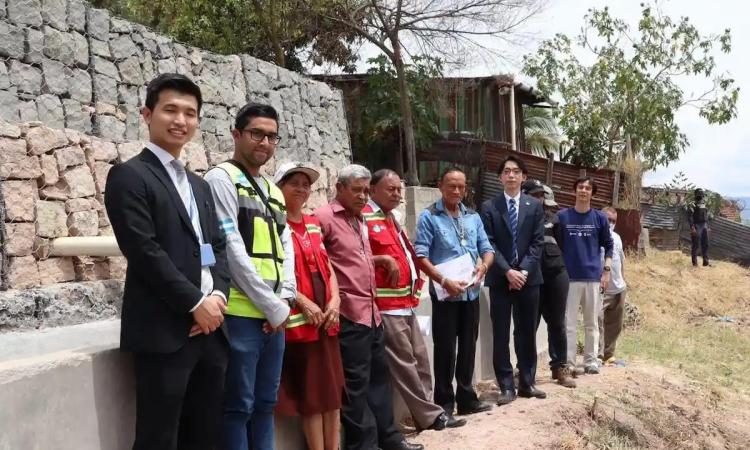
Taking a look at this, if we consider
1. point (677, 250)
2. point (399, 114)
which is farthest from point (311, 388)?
point (677, 250)

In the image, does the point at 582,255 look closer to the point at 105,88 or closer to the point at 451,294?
the point at 451,294

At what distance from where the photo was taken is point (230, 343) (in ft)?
10.5

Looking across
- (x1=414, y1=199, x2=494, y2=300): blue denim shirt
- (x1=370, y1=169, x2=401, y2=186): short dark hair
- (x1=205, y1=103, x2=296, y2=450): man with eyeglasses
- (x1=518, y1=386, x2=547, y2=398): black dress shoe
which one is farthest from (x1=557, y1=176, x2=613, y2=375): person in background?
(x1=205, y1=103, x2=296, y2=450): man with eyeglasses

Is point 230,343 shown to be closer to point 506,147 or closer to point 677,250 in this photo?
point 506,147

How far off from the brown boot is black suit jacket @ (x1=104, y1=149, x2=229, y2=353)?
4.22 meters

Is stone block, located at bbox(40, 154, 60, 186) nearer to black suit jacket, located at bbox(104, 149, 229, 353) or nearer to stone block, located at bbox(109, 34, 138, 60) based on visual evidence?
stone block, located at bbox(109, 34, 138, 60)

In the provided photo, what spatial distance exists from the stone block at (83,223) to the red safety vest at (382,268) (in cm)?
A: 375

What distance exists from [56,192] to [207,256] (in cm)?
484

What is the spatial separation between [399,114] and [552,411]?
10.5 m

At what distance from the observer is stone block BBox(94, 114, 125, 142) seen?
807 cm

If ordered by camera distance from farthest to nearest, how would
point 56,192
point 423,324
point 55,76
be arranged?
1. point 55,76
2. point 56,192
3. point 423,324

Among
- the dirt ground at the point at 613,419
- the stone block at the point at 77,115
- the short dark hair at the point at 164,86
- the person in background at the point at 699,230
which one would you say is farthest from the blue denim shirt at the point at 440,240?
the person in background at the point at 699,230

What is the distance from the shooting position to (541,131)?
22266 millimetres

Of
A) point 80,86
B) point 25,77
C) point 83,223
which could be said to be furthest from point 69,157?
point 80,86
